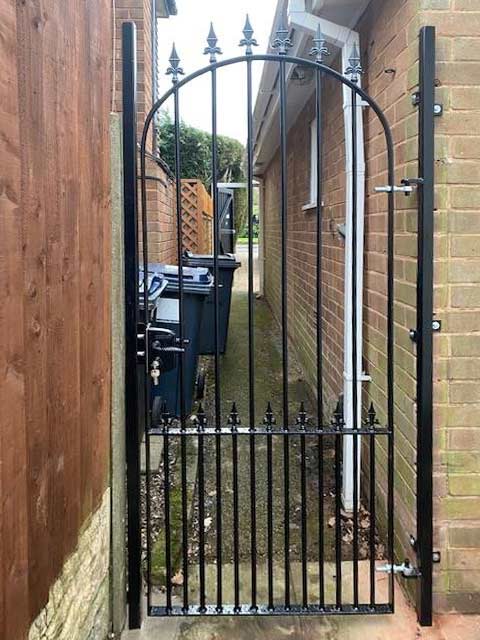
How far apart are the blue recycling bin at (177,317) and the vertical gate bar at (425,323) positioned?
2.37 meters

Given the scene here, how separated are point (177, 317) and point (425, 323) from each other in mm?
2648

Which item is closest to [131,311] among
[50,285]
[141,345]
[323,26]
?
[141,345]

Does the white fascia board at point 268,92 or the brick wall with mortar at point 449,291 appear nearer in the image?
the brick wall with mortar at point 449,291

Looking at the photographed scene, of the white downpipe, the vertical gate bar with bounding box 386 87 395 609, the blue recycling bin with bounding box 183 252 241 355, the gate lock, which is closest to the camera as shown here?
the vertical gate bar with bounding box 386 87 395 609

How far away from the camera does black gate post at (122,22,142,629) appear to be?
249 centimetres

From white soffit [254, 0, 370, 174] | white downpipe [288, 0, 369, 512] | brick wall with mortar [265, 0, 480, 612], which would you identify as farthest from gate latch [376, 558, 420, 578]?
white soffit [254, 0, 370, 174]

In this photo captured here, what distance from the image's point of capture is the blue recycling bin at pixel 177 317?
15.9ft

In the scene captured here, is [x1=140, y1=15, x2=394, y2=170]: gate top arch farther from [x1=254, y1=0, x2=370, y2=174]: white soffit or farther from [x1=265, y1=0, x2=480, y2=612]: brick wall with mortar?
[x1=254, y1=0, x2=370, y2=174]: white soffit

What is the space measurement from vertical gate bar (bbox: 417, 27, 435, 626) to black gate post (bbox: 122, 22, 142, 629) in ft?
3.61

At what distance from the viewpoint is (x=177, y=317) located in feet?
16.0

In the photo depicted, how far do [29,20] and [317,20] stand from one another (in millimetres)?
2487

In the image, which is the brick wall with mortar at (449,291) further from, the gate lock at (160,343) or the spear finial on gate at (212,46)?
the gate lock at (160,343)

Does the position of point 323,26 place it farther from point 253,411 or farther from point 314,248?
point 314,248

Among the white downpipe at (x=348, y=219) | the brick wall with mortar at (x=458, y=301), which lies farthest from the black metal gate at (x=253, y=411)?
the white downpipe at (x=348, y=219)
